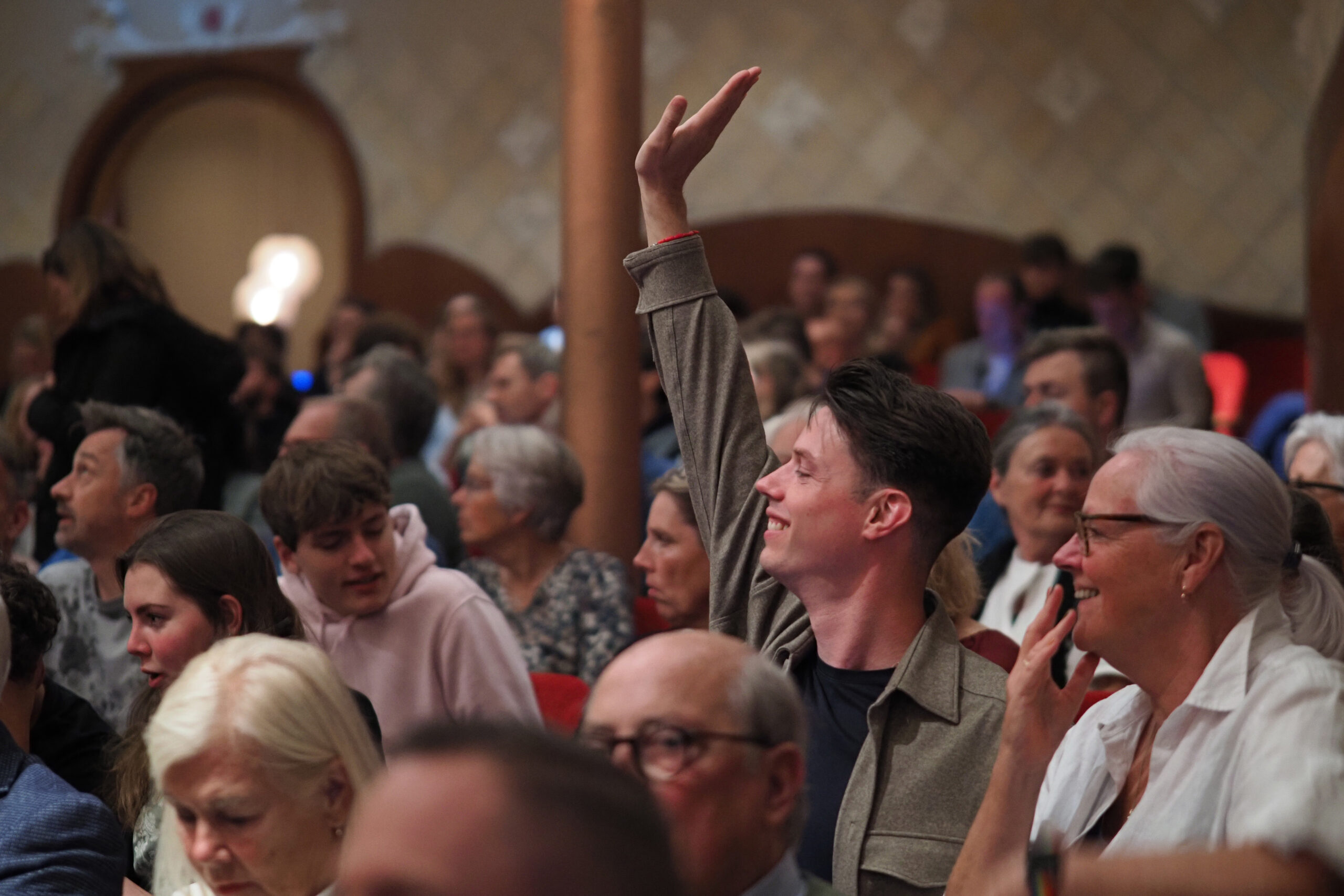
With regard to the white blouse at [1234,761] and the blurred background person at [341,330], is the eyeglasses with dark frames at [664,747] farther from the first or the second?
the blurred background person at [341,330]

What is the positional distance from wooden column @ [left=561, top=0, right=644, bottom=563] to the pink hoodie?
0.62m

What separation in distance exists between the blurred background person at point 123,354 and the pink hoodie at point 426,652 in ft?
3.31

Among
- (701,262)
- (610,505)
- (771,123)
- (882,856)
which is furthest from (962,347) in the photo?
(882,856)

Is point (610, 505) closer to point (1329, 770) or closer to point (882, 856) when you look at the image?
point (882, 856)

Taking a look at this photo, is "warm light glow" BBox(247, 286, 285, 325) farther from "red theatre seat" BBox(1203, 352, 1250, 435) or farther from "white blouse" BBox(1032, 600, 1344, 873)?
"white blouse" BBox(1032, 600, 1344, 873)

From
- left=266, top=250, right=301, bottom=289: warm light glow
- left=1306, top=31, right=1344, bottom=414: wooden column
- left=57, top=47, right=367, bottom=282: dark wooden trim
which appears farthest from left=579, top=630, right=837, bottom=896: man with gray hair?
left=266, top=250, right=301, bottom=289: warm light glow

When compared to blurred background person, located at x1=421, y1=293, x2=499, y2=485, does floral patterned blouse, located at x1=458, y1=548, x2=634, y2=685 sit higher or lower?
lower

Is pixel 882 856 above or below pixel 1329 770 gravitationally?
below

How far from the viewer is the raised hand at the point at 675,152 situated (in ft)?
6.95

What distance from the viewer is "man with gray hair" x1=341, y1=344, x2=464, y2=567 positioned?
3797 mm

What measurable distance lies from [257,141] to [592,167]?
633 cm

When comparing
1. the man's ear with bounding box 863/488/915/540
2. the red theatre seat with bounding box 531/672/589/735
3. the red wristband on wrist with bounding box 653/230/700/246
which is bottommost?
the red theatre seat with bounding box 531/672/589/735

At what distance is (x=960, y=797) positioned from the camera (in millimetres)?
1812

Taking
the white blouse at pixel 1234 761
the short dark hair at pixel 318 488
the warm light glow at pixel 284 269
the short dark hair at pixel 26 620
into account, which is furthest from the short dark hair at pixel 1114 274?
the warm light glow at pixel 284 269
